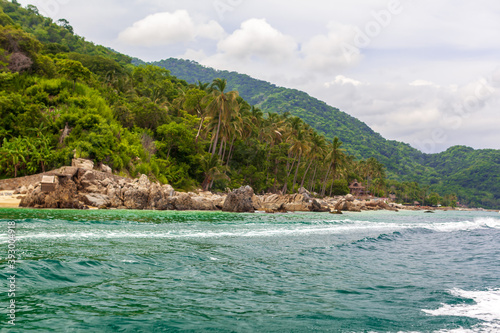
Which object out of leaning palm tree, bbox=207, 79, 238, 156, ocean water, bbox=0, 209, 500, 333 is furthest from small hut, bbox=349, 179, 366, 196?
ocean water, bbox=0, 209, 500, 333

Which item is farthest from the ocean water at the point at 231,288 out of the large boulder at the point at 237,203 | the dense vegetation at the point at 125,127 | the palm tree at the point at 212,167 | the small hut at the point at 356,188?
the small hut at the point at 356,188

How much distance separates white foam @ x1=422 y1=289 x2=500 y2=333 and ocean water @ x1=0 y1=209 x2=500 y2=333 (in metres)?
0.02

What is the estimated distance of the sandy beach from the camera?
25438 mm

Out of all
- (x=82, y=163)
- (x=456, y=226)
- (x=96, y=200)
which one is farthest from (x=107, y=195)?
(x=456, y=226)

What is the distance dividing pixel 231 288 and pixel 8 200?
2674 cm

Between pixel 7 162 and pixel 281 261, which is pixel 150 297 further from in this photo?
pixel 7 162

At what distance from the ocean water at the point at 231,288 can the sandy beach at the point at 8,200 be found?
1477 centimetres

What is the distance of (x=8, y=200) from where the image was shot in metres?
26.9

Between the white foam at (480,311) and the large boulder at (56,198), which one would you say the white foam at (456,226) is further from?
the large boulder at (56,198)

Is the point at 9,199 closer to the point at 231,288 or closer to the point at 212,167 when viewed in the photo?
the point at 231,288

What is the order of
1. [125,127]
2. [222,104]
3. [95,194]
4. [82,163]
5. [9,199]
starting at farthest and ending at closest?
[222,104], [125,127], [82,163], [95,194], [9,199]

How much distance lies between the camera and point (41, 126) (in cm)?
3869

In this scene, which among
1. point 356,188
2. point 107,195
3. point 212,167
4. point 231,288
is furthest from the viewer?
point 356,188

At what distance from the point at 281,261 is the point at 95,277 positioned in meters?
5.76
